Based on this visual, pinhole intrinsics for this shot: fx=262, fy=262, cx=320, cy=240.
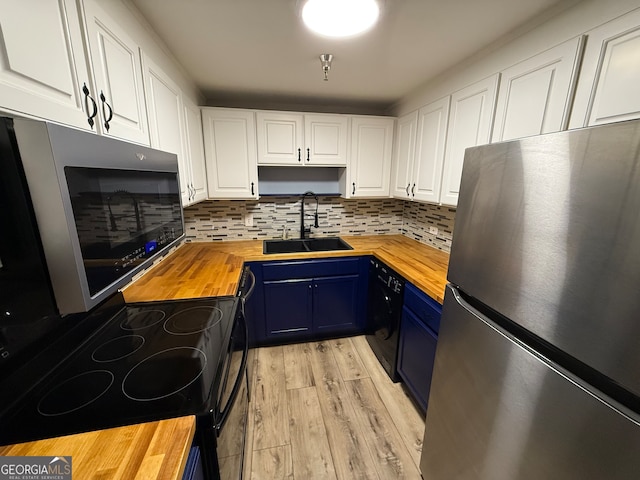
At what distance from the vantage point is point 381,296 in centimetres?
212

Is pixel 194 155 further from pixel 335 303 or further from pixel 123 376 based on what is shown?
pixel 335 303

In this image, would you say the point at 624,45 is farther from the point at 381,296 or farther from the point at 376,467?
the point at 376,467

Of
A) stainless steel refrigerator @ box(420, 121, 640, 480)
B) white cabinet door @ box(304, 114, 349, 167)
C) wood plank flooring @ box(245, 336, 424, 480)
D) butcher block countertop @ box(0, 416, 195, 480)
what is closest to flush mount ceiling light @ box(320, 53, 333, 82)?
white cabinet door @ box(304, 114, 349, 167)

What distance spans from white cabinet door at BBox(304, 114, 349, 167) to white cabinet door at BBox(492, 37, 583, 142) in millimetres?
1273

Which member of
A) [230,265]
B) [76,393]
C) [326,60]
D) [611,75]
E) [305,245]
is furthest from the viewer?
[305,245]

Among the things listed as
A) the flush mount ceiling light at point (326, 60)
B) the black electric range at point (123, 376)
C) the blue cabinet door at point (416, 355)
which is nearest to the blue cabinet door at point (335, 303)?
the blue cabinet door at point (416, 355)

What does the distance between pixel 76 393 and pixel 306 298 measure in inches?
63.9

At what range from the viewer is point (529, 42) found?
1.21 meters

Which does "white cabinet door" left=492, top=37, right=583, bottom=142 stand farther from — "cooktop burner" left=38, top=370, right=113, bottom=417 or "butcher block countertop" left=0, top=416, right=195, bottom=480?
"cooktop burner" left=38, top=370, right=113, bottom=417

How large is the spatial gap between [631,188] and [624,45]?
779 mm

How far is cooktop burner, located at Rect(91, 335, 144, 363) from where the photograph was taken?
0.95 meters

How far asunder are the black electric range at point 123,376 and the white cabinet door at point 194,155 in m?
0.84

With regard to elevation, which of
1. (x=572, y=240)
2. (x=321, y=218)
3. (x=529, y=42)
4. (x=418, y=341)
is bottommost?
(x=418, y=341)

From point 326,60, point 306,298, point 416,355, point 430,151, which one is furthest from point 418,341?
point 326,60
